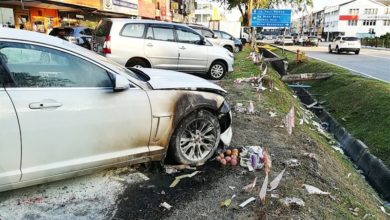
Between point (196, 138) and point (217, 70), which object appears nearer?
point (196, 138)

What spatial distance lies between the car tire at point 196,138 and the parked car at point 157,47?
558 centimetres

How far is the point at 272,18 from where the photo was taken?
26641 millimetres

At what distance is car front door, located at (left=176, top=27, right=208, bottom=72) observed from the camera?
419 inches

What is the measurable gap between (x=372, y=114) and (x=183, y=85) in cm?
724

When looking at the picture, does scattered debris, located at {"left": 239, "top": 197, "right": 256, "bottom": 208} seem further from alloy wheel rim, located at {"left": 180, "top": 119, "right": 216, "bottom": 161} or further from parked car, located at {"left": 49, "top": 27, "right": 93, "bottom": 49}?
parked car, located at {"left": 49, "top": 27, "right": 93, "bottom": 49}

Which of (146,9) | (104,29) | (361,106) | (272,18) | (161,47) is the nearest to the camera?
(104,29)

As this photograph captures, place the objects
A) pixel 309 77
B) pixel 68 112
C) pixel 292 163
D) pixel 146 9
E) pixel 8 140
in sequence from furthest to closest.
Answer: pixel 146 9, pixel 309 77, pixel 292 163, pixel 68 112, pixel 8 140

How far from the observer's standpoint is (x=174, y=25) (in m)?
10.6

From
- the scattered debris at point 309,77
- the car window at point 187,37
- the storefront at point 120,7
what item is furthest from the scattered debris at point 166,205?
Answer: the storefront at point 120,7

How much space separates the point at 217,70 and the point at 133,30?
3298 millimetres

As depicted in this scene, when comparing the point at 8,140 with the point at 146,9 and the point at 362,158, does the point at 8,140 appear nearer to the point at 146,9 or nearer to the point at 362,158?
the point at 362,158

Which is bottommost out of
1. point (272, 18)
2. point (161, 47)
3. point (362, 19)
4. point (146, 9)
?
point (161, 47)

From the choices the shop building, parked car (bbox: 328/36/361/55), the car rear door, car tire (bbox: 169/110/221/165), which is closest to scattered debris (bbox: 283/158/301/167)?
car tire (bbox: 169/110/221/165)

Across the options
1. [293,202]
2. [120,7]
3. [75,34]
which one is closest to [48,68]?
[293,202]
